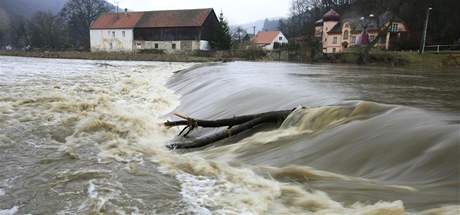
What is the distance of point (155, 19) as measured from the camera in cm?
6800

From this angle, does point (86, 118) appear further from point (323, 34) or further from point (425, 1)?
point (323, 34)

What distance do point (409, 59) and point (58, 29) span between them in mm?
76422

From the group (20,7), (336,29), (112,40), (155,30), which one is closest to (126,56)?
(155,30)

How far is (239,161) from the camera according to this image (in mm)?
6770

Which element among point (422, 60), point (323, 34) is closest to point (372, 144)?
point (422, 60)

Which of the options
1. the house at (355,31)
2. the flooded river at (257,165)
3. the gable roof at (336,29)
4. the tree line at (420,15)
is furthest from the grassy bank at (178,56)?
the flooded river at (257,165)

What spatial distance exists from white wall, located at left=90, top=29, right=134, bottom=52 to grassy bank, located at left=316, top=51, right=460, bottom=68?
40138 millimetres

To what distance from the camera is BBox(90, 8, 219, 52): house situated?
63.9m

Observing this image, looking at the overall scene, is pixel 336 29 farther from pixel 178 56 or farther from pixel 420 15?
pixel 178 56

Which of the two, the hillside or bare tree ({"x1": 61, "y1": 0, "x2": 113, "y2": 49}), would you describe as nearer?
bare tree ({"x1": 61, "y1": 0, "x2": 113, "y2": 49})

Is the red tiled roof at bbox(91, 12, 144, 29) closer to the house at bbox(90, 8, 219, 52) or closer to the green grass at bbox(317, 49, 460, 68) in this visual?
the house at bbox(90, 8, 219, 52)

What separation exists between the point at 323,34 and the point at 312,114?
58.6 metres

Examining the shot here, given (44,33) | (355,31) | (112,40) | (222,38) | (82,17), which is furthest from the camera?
(82,17)

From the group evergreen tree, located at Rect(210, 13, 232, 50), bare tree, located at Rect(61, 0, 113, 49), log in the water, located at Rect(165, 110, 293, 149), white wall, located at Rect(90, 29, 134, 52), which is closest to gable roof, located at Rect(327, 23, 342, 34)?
evergreen tree, located at Rect(210, 13, 232, 50)
